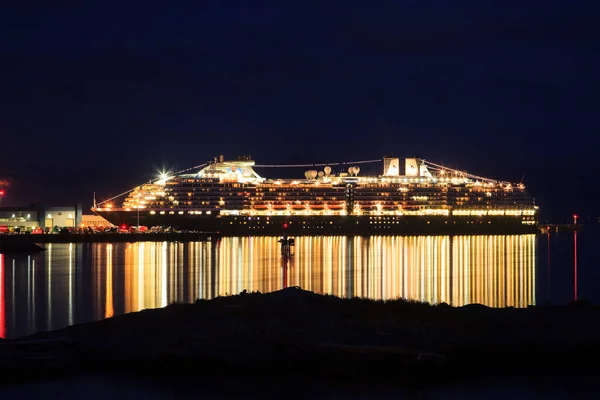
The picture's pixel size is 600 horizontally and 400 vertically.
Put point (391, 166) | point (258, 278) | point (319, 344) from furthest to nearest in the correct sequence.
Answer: point (391, 166) → point (258, 278) → point (319, 344)

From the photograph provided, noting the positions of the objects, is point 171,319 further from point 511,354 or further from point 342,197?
point 342,197

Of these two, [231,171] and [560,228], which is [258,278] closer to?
[231,171]

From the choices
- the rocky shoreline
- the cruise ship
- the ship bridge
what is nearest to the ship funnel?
the cruise ship

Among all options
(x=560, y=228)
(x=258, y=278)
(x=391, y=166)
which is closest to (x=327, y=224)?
(x=391, y=166)

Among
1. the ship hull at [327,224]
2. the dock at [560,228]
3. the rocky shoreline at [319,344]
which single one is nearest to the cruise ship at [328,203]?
the ship hull at [327,224]

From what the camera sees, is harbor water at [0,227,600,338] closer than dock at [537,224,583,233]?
Yes

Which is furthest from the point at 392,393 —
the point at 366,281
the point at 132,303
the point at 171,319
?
the point at 366,281

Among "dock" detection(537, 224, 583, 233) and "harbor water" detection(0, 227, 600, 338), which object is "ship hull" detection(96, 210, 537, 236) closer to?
"dock" detection(537, 224, 583, 233)

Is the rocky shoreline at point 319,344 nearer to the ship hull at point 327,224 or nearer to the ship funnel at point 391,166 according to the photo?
the ship hull at point 327,224
